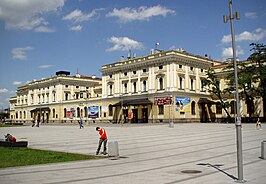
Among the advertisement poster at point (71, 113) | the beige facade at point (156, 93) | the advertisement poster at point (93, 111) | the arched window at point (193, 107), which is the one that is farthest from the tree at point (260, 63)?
the advertisement poster at point (71, 113)

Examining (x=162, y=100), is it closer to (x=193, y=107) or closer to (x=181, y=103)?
(x=181, y=103)

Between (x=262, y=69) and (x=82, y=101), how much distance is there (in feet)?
149

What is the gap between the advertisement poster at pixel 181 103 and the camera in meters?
58.7

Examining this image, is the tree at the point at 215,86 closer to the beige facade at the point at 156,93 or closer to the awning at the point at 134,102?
the beige facade at the point at 156,93

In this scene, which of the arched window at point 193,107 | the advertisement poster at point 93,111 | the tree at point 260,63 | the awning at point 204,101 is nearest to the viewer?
the tree at point 260,63

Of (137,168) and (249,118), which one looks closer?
(137,168)

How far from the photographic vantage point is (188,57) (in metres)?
62.4

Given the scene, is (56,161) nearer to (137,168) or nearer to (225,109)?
(137,168)

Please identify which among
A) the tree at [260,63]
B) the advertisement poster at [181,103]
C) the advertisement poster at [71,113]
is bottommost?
the advertisement poster at [71,113]

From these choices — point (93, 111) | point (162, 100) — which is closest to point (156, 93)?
point (162, 100)

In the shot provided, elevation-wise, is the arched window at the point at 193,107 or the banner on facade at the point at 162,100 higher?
the banner on facade at the point at 162,100

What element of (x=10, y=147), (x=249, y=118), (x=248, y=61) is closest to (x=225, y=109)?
(x=249, y=118)

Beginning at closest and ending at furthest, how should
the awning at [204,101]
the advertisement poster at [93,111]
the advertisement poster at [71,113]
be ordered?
1. the awning at [204,101]
2. the advertisement poster at [93,111]
3. the advertisement poster at [71,113]

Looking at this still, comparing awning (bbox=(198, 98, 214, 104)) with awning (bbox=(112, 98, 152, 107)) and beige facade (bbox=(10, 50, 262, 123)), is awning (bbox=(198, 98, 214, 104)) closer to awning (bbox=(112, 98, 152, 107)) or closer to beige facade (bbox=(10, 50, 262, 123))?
beige facade (bbox=(10, 50, 262, 123))
